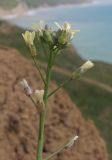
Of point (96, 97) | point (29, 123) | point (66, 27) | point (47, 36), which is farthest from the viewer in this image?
point (96, 97)

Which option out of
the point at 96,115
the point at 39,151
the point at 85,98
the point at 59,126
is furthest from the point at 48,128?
the point at 85,98

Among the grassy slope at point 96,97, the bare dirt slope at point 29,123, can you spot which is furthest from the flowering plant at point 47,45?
the grassy slope at point 96,97

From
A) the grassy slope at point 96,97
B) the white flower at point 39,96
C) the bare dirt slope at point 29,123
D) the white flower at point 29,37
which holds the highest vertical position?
the white flower at point 29,37

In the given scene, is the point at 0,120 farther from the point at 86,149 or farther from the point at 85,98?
the point at 85,98

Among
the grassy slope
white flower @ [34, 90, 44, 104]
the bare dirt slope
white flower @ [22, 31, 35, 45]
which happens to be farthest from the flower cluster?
the grassy slope

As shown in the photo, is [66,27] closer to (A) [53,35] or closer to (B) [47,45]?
(A) [53,35]

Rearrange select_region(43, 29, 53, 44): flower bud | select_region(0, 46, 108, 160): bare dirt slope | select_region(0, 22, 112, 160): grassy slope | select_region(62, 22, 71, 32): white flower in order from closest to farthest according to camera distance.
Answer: select_region(43, 29, 53, 44): flower bud → select_region(62, 22, 71, 32): white flower → select_region(0, 46, 108, 160): bare dirt slope → select_region(0, 22, 112, 160): grassy slope

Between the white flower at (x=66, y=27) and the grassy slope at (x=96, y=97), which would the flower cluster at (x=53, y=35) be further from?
the grassy slope at (x=96, y=97)

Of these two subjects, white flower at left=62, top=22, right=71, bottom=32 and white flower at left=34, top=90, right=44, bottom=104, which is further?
white flower at left=62, top=22, right=71, bottom=32

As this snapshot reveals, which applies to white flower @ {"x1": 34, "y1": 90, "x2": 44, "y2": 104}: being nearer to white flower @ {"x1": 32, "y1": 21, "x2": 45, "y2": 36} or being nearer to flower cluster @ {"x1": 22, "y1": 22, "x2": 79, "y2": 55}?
flower cluster @ {"x1": 22, "y1": 22, "x2": 79, "y2": 55}

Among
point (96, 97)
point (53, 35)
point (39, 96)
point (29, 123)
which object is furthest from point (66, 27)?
point (96, 97)
